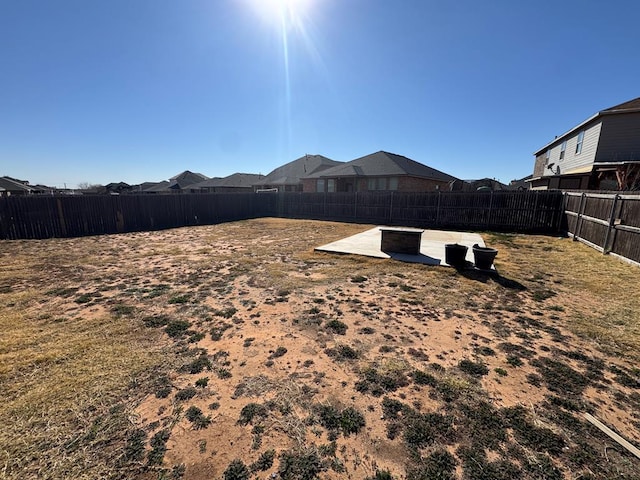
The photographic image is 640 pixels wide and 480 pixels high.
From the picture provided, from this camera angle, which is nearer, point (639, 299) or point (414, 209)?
point (639, 299)

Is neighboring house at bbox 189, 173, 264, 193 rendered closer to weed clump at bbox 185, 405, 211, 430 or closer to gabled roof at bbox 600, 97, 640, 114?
gabled roof at bbox 600, 97, 640, 114

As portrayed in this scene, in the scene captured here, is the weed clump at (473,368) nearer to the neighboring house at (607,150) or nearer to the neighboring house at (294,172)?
the neighboring house at (607,150)

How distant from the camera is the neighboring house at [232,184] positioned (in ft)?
118

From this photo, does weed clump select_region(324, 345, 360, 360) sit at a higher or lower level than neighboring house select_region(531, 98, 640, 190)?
lower

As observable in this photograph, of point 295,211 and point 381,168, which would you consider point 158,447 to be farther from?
point 381,168

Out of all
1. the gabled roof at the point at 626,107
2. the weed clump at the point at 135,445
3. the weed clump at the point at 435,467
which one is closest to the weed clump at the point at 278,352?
the weed clump at the point at 135,445

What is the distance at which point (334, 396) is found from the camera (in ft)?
8.16

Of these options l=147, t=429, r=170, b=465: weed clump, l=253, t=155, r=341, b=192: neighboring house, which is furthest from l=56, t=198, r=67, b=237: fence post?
l=253, t=155, r=341, b=192: neighboring house

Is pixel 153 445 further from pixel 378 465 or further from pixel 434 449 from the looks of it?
pixel 434 449

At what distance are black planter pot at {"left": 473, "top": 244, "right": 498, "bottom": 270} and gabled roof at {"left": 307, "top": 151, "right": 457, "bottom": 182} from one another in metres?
15.8

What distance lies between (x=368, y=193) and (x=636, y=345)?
14.3 metres

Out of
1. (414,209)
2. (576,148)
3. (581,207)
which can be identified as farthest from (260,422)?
(576,148)

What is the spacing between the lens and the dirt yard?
1.90m

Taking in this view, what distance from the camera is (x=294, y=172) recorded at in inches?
1268
